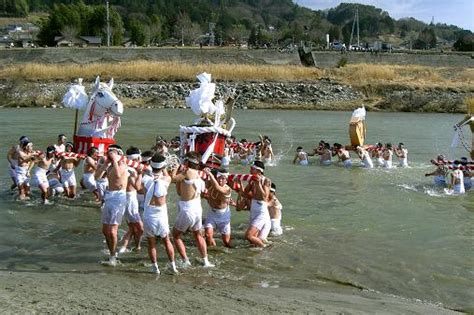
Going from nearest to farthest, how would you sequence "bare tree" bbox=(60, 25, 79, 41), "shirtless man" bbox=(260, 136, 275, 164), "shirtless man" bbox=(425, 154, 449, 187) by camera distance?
"shirtless man" bbox=(425, 154, 449, 187)
"shirtless man" bbox=(260, 136, 275, 164)
"bare tree" bbox=(60, 25, 79, 41)

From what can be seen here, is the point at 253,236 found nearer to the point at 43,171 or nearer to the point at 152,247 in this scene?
the point at 152,247

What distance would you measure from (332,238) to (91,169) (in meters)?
5.50

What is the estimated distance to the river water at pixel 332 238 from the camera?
29.1ft

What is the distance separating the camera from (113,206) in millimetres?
8719

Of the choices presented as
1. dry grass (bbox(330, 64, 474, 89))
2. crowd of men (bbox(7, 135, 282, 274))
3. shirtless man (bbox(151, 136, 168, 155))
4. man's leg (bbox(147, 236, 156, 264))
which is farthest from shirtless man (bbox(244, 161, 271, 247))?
dry grass (bbox(330, 64, 474, 89))

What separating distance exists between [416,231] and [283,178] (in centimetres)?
647

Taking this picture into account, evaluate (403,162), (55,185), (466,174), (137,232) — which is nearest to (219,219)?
(137,232)

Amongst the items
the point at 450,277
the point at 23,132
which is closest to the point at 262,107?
the point at 23,132

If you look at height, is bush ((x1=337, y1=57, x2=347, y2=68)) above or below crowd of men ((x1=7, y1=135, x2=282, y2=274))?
above

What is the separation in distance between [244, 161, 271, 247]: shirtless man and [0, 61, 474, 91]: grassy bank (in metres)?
44.9

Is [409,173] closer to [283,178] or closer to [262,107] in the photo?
[283,178]

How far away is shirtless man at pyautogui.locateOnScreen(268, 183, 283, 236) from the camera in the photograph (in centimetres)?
1051

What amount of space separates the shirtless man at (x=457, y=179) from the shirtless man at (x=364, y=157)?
4694 mm

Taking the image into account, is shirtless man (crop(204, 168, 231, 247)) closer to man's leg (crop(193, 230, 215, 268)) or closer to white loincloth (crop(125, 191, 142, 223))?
man's leg (crop(193, 230, 215, 268))
